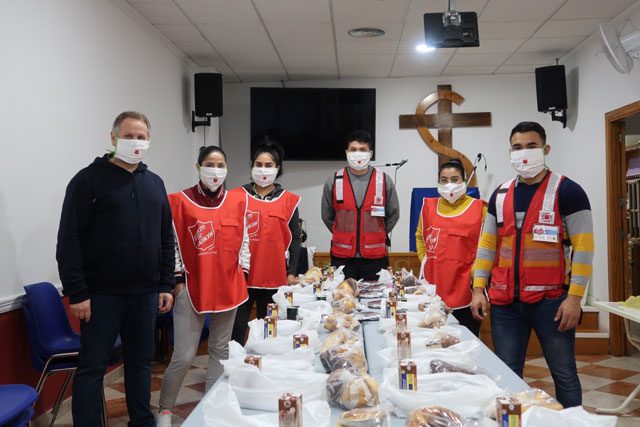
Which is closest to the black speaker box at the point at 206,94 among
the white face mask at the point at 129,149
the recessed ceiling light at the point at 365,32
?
the recessed ceiling light at the point at 365,32

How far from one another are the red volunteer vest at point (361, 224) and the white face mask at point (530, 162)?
1298mm

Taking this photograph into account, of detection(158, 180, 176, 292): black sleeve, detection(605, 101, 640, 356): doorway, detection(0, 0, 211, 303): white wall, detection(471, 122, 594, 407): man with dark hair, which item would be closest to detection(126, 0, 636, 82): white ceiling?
detection(0, 0, 211, 303): white wall

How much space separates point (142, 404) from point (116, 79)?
2573mm

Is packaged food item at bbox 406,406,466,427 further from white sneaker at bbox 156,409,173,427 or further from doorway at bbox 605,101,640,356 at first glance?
doorway at bbox 605,101,640,356

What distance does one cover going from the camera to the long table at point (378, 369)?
137 centimetres

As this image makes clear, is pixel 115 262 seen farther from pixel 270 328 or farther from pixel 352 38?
pixel 352 38

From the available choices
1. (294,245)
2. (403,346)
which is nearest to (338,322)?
(403,346)

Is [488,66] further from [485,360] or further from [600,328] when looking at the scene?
[485,360]

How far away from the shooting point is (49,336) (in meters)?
2.98

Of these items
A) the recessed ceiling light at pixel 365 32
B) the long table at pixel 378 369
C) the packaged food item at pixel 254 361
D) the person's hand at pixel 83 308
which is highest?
the recessed ceiling light at pixel 365 32

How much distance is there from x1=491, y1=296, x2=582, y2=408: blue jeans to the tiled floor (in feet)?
4.04

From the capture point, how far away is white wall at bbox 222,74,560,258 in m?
6.83

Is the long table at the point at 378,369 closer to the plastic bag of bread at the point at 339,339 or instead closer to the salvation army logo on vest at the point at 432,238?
the plastic bag of bread at the point at 339,339

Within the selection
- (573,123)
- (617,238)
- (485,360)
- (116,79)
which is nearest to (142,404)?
(485,360)
